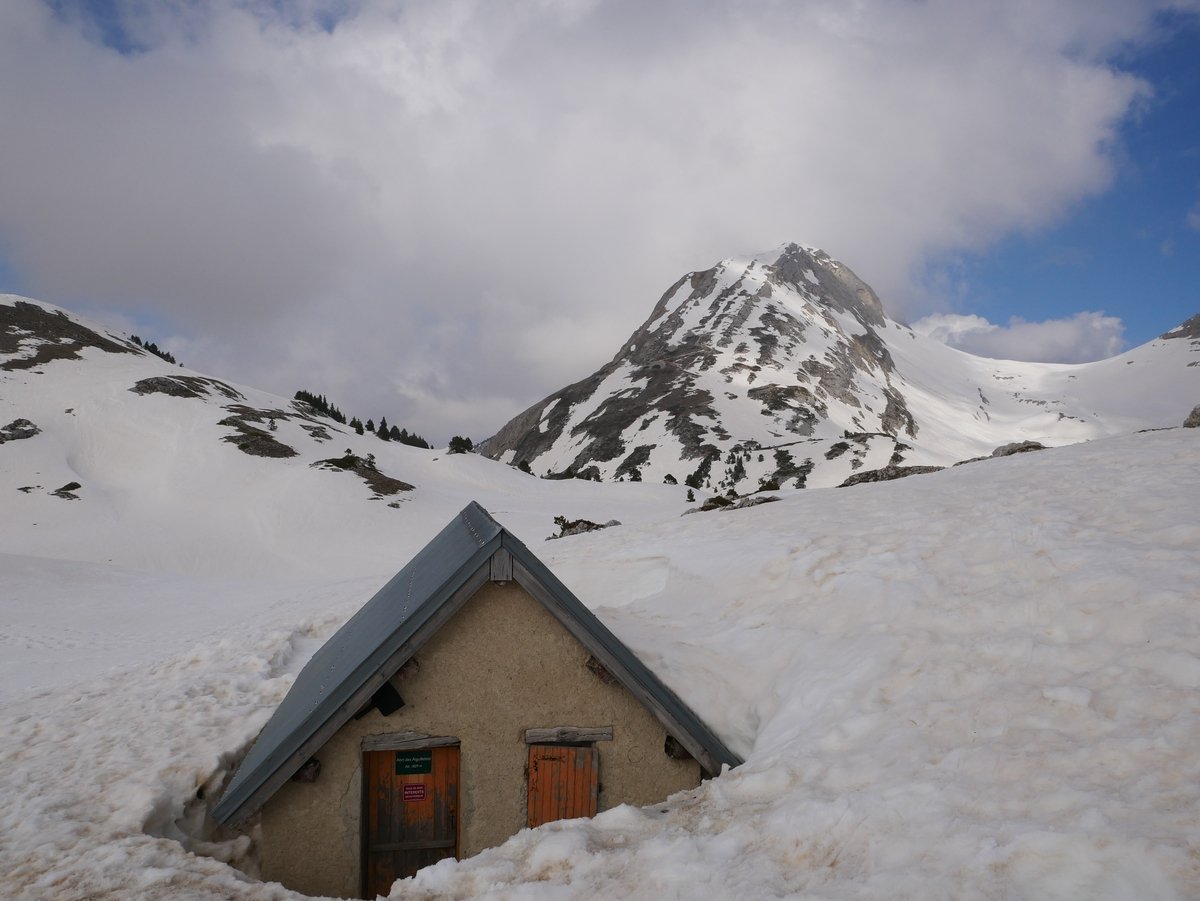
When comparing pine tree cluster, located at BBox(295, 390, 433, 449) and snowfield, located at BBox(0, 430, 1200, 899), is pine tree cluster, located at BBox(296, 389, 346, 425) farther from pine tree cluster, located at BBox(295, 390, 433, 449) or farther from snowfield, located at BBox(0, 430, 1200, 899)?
A: snowfield, located at BBox(0, 430, 1200, 899)

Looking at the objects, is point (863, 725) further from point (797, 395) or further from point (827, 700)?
point (797, 395)

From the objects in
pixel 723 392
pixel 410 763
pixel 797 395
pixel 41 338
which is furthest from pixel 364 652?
pixel 797 395

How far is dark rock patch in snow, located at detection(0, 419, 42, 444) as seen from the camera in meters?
43.9

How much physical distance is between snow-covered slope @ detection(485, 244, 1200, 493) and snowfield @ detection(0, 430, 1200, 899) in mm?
42794

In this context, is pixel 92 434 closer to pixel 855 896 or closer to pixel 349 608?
pixel 349 608

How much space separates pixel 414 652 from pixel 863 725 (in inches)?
182

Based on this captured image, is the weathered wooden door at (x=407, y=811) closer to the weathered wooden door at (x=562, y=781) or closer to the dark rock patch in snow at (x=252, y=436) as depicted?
the weathered wooden door at (x=562, y=781)

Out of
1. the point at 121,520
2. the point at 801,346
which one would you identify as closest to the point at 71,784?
the point at 121,520

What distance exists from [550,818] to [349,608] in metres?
13.2

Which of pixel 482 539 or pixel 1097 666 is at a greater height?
pixel 482 539

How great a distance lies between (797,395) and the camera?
91625 millimetres

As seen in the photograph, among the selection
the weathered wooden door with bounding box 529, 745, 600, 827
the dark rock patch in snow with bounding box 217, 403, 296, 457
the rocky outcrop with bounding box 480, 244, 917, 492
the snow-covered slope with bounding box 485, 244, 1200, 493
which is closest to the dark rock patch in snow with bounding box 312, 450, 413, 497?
the dark rock patch in snow with bounding box 217, 403, 296, 457

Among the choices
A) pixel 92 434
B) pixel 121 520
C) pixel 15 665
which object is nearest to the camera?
pixel 15 665

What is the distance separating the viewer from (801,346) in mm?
117062
